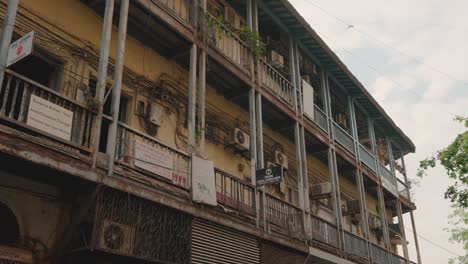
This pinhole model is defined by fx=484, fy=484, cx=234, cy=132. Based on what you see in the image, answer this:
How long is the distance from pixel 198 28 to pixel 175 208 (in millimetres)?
4457

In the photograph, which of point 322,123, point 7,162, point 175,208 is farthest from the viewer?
point 322,123

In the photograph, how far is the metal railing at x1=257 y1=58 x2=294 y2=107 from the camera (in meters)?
13.1

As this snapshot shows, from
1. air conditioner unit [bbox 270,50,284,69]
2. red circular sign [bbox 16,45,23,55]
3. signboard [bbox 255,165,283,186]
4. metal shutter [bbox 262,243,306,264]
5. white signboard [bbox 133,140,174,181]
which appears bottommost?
metal shutter [bbox 262,243,306,264]

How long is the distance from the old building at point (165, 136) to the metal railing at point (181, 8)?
0.12ft

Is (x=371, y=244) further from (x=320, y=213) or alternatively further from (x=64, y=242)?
(x=64, y=242)

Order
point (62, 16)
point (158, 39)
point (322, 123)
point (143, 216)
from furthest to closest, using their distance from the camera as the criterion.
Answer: point (322, 123), point (158, 39), point (62, 16), point (143, 216)

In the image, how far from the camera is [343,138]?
55.6 ft

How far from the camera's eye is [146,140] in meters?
8.50

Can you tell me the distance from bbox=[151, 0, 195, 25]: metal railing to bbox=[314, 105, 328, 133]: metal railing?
19.6ft

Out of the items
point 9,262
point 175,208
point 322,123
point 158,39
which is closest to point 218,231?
point 175,208

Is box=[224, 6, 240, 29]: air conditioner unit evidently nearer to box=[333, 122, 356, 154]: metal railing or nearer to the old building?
the old building

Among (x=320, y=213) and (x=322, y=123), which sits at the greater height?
(x=322, y=123)

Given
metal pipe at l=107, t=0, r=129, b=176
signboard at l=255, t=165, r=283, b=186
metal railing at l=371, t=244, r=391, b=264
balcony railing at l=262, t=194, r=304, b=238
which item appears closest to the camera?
metal pipe at l=107, t=0, r=129, b=176

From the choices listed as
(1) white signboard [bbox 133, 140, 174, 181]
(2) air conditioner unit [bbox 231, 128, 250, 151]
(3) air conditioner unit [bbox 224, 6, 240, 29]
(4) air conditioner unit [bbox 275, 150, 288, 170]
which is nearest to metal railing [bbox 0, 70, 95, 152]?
(1) white signboard [bbox 133, 140, 174, 181]
